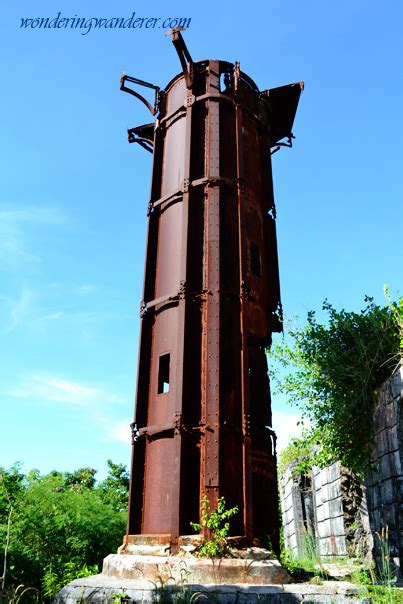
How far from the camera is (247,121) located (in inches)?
456

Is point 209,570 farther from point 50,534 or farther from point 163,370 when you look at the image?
point 50,534

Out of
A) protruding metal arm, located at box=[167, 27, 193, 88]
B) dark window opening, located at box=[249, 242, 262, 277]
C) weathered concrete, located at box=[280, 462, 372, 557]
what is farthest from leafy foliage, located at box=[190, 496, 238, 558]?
protruding metal arm, located at box=[167, 27, 193, 88]

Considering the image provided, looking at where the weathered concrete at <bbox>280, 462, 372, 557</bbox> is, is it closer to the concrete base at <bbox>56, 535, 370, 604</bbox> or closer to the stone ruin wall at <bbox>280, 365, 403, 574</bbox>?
the stone ruin wall at <bbox>280, 365, 403, 574</bbox>

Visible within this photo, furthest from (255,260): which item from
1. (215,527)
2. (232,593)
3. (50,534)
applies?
(50,534)

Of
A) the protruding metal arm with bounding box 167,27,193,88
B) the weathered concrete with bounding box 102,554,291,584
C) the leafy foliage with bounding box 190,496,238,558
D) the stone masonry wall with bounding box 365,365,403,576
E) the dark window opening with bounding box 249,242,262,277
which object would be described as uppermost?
the protruding metal arm with bounding box 167,27,193,88

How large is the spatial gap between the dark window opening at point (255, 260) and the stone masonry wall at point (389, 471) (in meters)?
3.35

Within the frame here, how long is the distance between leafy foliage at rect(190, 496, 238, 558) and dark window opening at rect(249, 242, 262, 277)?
4.64 metres

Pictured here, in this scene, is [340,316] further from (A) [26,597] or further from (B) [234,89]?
(A) [26,597]

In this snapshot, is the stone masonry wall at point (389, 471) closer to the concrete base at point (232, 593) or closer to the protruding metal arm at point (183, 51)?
the concrete base at point (232, 593)

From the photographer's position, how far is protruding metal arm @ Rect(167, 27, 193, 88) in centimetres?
1099

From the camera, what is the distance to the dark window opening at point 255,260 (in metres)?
10.4

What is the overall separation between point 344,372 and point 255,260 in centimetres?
300

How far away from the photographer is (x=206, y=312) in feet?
30.2

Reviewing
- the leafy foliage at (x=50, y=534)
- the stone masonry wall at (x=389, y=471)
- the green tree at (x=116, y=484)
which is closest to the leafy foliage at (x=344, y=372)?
the stone masonry wall at (x=389, y=471)
